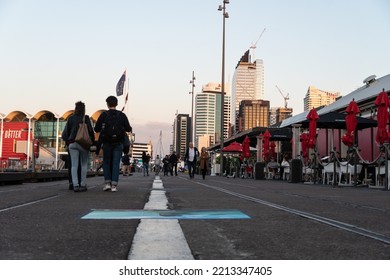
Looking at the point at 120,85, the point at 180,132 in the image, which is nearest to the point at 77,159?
the point at 120,85

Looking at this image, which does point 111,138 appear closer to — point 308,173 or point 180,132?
point 308,173

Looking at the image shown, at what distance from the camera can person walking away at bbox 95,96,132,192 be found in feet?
31.3

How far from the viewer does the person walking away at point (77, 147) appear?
31.1 ft

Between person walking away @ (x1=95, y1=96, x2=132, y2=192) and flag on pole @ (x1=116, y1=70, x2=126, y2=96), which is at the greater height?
flag on pole @ (x1=116, y1=70, x2=126, y2=96)

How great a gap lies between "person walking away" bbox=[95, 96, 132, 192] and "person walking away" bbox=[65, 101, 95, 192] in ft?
1.21

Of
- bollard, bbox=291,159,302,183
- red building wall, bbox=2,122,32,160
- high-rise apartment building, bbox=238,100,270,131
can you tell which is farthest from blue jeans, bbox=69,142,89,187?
high-rise apartment building, bbox=238,100,270,131

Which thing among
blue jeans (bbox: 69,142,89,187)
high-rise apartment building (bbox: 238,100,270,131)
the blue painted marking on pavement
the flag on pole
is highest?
high-rise apartment building (bbox: 238,100,270,131)

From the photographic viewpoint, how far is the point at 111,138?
9.52m

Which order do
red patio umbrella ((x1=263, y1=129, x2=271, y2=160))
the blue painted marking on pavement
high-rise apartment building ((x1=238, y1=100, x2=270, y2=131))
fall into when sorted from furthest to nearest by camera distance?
high-rise apartment building ((x1=238, y1=100, x2=270, y2=131))
red patio umbrella ((x1=263, y1=129, x2=271, y2=160))
the blue painted marking on pavement

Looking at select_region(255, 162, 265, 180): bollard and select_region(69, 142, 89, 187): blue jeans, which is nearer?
select_region(69, 142, 89, 187): blue jeans

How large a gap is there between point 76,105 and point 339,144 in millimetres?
21512

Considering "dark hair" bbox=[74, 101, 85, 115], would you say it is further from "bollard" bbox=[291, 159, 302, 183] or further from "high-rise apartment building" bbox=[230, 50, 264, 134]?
"high-rise apartment building" bbox=[230, 50, 264, 134]

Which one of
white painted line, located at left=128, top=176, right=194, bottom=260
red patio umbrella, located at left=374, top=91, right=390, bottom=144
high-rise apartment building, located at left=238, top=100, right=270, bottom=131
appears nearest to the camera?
white painted line, located at left=128, top=176, right=194, bottom=260
